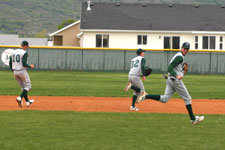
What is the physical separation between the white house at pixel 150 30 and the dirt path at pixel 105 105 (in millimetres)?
29022

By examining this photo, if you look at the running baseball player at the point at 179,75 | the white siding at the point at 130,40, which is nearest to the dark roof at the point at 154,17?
the white siding at the point at 130,40

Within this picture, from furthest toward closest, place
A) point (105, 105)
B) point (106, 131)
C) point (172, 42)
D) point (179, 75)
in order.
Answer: point (172, 42) → point (105, 105) → point (179, 75) → point (106, 131)

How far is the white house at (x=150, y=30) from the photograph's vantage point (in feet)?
160

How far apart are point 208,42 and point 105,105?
109ft

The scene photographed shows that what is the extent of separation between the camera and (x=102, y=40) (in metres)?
48.9

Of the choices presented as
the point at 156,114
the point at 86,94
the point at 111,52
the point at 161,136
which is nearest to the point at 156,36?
the point at 111,52

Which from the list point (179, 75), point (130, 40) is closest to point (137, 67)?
point (179, 75)

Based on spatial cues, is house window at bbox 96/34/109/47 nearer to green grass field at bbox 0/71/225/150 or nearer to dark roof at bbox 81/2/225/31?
dark roof at bbox 81/2/225/31

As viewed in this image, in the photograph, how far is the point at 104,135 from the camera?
1057 cm

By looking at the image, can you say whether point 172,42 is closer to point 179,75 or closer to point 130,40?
point 130,40

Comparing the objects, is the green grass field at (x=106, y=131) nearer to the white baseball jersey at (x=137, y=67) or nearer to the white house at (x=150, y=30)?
the white baseball jersey at (x=137, y=67)

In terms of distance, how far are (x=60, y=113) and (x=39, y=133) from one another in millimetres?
3457

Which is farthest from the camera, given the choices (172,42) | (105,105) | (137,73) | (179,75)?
(172,42)

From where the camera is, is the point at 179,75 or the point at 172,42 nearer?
the point at 179,75
